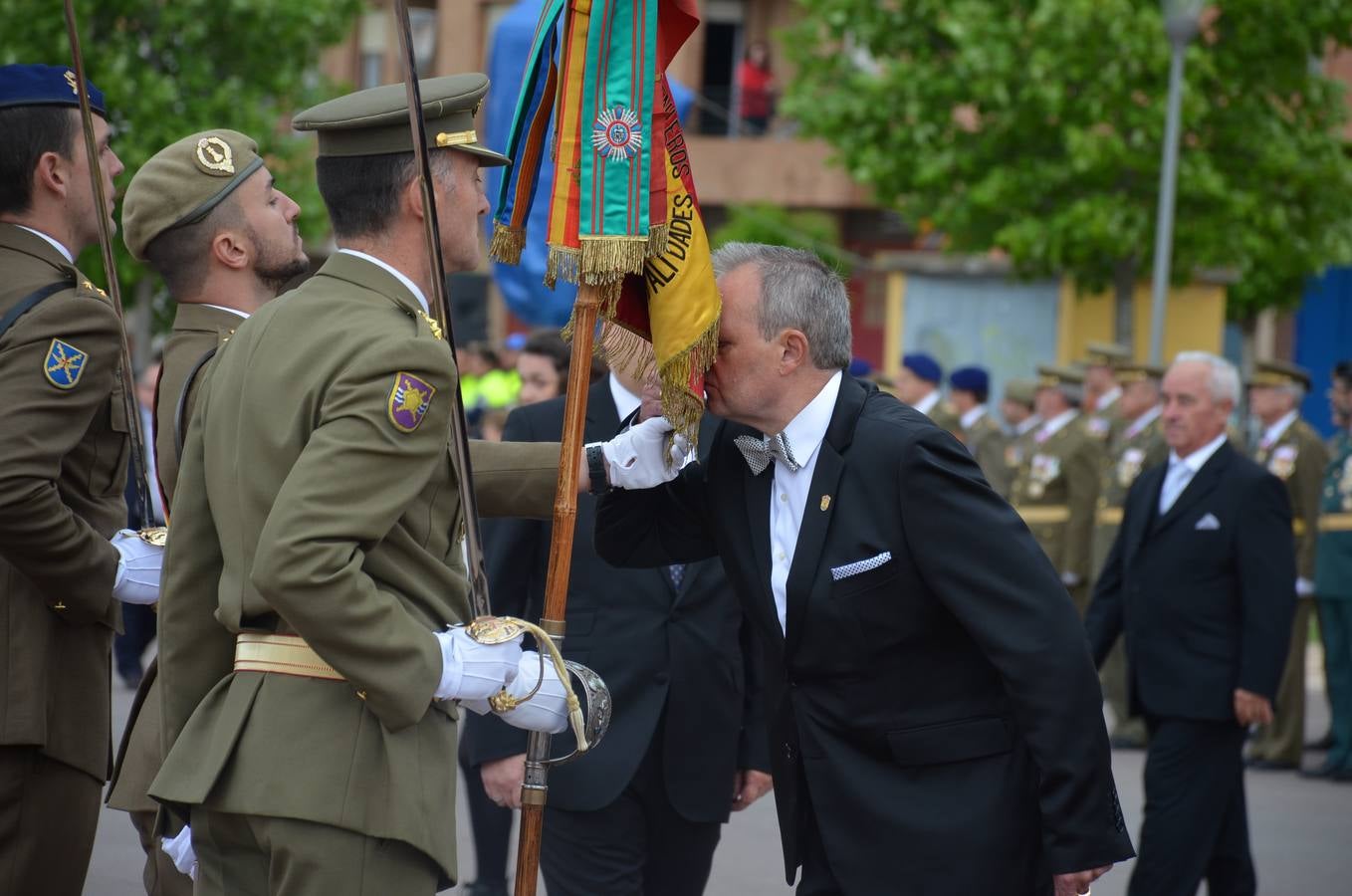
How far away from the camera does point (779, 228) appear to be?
25.5 metres

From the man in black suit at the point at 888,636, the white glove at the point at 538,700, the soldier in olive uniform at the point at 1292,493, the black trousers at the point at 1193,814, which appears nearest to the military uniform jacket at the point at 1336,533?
the soldier in olive uniform at the point at 1292,493

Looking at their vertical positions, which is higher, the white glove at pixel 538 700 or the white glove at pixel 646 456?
the white glove at pixel 646 456

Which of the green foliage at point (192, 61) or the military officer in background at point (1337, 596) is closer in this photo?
the military officer in background at point (1337, 596)

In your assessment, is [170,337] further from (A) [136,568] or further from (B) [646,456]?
(B) [646,456]

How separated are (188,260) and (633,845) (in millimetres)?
1996

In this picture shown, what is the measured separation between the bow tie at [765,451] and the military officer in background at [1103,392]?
370 inches

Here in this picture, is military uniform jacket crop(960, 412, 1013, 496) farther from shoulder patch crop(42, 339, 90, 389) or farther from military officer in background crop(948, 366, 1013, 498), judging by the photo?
shoulder patch crop(42, 339, 90, 389)

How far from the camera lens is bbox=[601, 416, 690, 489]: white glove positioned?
383 centimetres

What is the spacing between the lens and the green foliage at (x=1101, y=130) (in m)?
17.3

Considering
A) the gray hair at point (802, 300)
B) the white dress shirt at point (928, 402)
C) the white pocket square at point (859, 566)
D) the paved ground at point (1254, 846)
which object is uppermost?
the gray hair at point (802, 300)

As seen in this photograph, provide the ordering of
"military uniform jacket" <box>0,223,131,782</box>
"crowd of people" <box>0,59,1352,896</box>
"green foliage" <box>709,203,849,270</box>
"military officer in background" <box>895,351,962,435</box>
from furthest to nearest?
1. "green foliage" <box>709,203,849,270</box>
2. "military officer in background" <box>895,351,962,435</box>
3. "military uniform jacket" <box>0,223,131,782</box>
4. "crowd of people" <box>0,59,1352,896</box>

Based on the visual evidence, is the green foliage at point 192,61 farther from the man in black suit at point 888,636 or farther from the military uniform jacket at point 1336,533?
the man in black suit at point 888,636

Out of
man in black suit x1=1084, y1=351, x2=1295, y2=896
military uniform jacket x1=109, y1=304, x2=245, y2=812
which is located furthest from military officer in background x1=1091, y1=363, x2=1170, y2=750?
military uniform jacket x1=109, y1=304, x2=245, y2=812

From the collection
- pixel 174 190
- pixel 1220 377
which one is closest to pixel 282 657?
pixel 174 190
